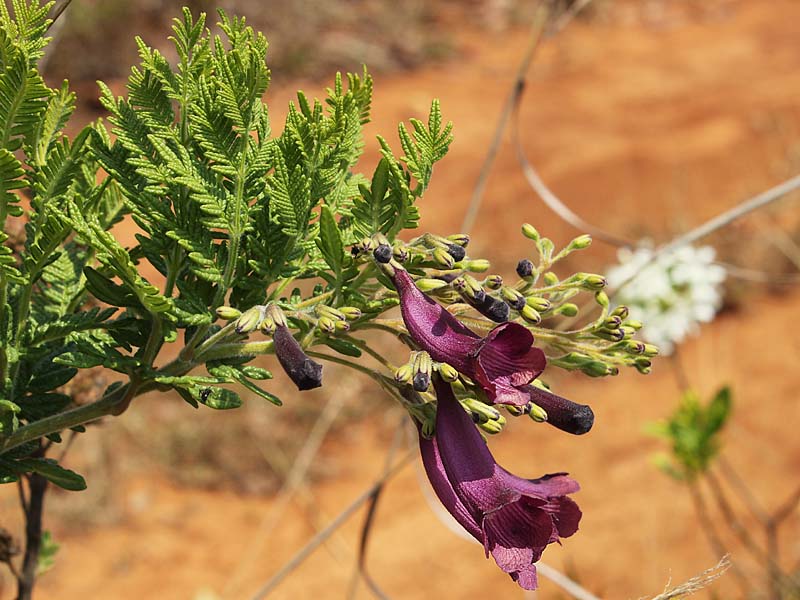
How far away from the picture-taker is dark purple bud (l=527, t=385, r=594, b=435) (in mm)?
705

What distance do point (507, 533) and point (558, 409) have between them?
101 millimetres

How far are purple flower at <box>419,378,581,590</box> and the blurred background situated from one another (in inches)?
29.5

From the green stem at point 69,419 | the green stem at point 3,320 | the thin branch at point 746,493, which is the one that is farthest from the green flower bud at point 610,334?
the thin branch at point 746,493

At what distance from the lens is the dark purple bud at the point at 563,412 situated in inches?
27.8

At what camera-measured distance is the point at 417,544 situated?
453 cm

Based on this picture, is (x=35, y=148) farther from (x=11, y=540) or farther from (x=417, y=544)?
(x=417, y=544)

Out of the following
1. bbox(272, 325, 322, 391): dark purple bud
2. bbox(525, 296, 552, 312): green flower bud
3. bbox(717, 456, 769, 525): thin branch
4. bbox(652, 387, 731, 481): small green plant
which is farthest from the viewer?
bbox(717, 456, 769, 525): thin branch

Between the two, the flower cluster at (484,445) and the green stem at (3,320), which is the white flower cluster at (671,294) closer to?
the flower cluster at (484,445)

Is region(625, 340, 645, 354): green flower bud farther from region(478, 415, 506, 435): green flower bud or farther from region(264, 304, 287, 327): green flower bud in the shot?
region(264, 304, 287, 327): green flower bud

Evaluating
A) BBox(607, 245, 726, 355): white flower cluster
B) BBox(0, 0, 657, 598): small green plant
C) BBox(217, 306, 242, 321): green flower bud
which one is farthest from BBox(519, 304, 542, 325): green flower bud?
BBox(607, 245, 726, 355): white flower cluster

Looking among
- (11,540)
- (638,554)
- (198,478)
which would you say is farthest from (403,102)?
(11,540)

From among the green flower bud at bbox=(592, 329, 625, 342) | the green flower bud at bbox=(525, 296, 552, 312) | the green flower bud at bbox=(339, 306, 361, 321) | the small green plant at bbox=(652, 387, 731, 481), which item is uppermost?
the small green plant at bbox=(652, 387, 731, 481)

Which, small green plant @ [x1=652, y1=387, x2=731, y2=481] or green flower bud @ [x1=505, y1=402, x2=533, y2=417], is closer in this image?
green flower bud @ [x1=505, y1=402, x2=533, y2=417]

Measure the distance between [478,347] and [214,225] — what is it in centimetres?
21
